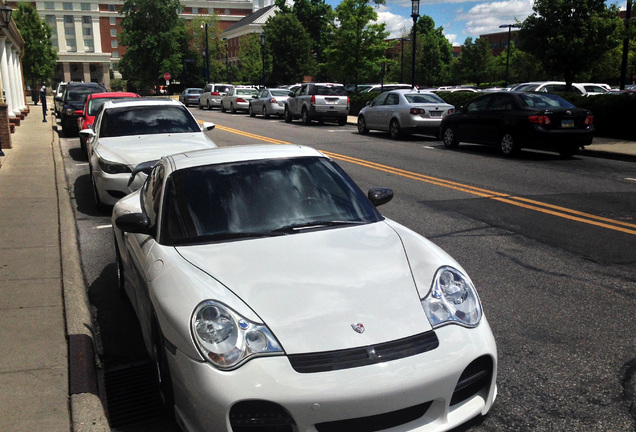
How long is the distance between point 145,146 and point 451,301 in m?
7.09

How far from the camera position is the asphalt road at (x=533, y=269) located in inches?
146

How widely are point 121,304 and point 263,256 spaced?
102 inches

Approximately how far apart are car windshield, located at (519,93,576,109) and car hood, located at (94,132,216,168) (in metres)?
8.96

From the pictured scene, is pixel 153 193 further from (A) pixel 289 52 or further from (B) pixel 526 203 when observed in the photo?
(A) pixel 289 52

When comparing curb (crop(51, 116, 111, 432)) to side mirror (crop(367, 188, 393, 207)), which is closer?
curb (crop(51, 116, 111, 432))

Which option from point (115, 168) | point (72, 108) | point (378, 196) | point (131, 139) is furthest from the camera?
point (72, 108)

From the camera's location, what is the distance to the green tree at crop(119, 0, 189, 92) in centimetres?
8269

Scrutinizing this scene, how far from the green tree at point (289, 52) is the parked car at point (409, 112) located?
48.9 meters

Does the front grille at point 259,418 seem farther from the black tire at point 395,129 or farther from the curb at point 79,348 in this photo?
the black tire at point 395,129

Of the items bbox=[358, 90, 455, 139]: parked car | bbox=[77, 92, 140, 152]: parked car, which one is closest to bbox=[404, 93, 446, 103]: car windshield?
bbox=[358, 90, 455, 139]: parked car

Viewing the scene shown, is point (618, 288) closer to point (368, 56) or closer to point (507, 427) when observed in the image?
point (507, 427)

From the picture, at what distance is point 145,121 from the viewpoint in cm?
1036

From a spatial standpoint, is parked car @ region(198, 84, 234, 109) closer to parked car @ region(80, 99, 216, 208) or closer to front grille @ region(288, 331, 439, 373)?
parked car @ region(80, 99, 216, 208)

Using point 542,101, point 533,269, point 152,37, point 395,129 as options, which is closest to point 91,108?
point 395,129
